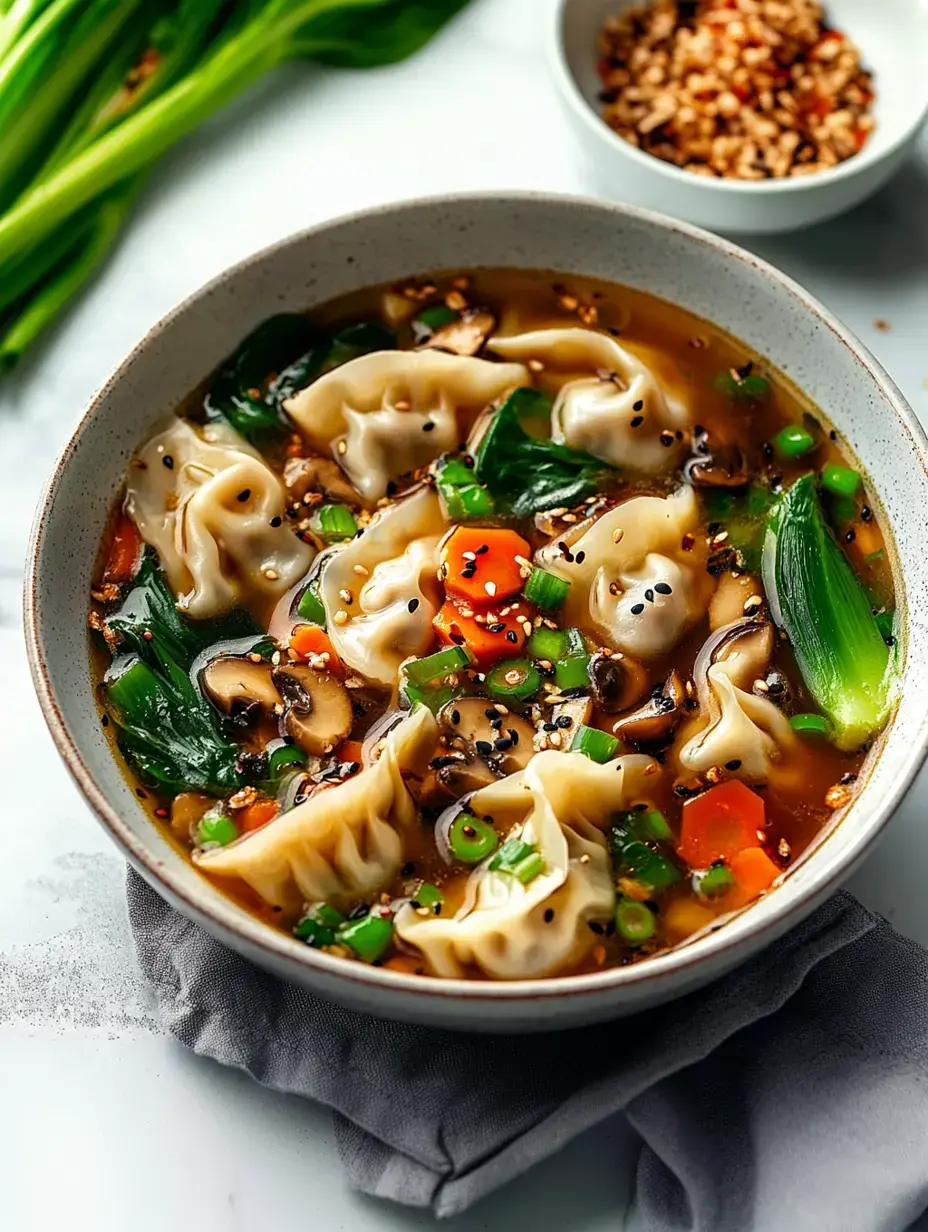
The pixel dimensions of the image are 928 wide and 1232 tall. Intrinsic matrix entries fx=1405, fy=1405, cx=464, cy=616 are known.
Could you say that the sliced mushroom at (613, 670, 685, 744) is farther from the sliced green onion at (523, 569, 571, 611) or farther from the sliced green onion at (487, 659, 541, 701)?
the sliced green onion at (523, 569, 571, 611)

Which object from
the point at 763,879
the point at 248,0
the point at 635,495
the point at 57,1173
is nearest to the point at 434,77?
the point at 248,0

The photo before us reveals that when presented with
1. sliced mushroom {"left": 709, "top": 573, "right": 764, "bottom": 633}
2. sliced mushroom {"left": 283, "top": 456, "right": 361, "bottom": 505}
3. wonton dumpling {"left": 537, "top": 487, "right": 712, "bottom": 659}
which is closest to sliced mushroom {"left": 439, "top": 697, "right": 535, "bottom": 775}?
wonton dumpling {"left": 537, "top": 487, "right": 712, "bottom": 659}

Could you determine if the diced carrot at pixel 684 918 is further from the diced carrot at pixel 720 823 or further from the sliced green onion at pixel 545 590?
the sliced green onion at pixel 545 590

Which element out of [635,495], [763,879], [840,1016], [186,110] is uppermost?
[186,110]

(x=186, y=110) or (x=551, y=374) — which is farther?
(x=186, y=110)

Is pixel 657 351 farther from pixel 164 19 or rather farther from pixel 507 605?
pixel 164 19

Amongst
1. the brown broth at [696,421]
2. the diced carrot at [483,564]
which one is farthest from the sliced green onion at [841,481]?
the diced carrot at [483,564]
